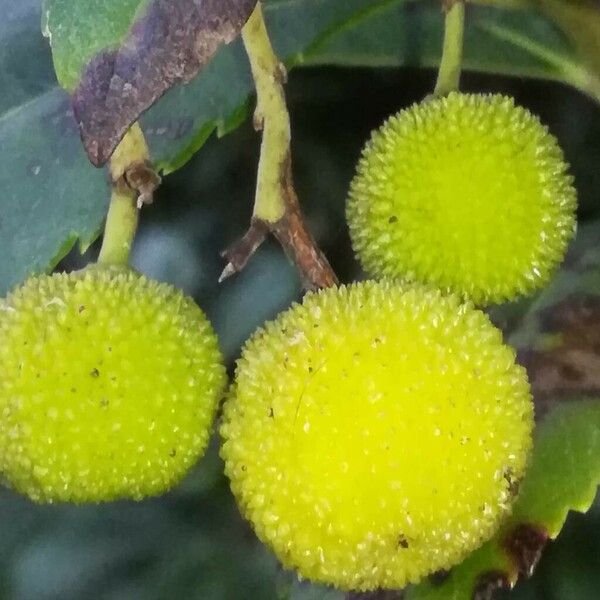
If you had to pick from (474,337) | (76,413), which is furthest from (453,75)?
(76,413)

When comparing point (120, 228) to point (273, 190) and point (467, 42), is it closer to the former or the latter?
point (273, 190)

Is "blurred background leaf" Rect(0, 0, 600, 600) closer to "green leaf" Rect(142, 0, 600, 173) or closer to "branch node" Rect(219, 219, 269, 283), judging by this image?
"green leaf" Rect(142, 0, 600, 173)

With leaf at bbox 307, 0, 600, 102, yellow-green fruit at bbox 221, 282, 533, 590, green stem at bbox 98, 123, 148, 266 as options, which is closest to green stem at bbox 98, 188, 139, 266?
green stem at bbox 98, 123, 148, 266

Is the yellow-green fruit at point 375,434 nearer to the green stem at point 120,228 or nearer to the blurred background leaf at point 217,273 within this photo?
the green stem at point 120,228

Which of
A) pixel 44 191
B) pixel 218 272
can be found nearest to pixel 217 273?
pixel 218 272

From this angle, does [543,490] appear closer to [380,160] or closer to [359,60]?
[380,160]
